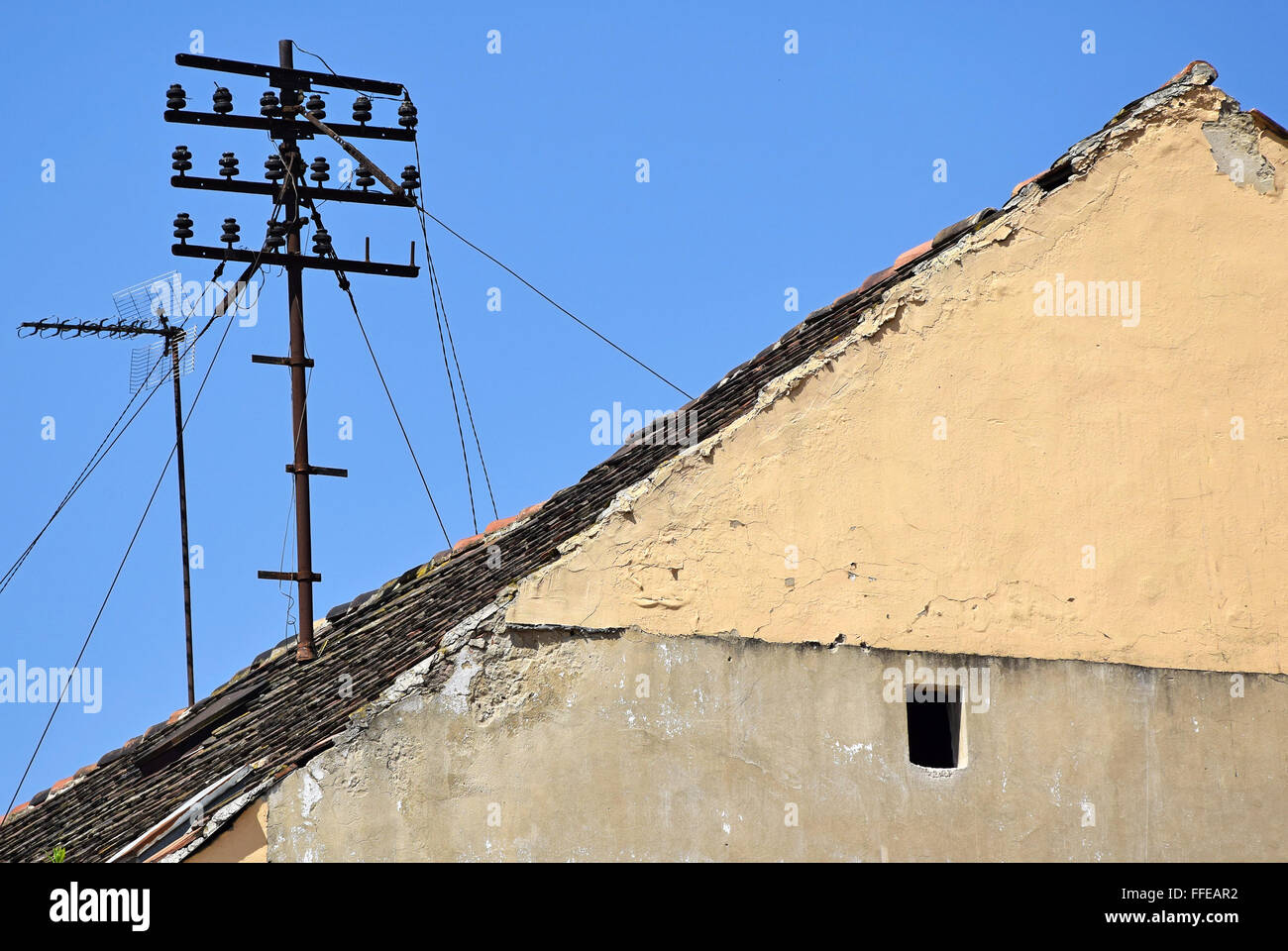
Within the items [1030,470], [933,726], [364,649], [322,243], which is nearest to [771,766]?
[933,726]

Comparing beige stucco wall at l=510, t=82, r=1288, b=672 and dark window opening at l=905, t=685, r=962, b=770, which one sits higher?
beige stucco wall at l=510, t=82, r=1288, b=672

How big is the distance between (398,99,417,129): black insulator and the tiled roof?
10.6 feet

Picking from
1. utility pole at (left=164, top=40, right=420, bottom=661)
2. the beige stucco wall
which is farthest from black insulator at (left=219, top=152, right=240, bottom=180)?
the beige stucco wall

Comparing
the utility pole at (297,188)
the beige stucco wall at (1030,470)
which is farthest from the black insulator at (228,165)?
the beige stucco wall at (1030,470)

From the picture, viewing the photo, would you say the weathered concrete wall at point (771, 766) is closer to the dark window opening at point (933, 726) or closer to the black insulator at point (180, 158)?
the dark window opening at point (933, 726)

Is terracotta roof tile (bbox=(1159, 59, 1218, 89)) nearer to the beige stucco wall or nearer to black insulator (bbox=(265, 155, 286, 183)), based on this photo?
the beige stucco wall

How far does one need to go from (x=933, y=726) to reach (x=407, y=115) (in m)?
6.55

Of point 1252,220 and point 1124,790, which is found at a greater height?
point 1252,220

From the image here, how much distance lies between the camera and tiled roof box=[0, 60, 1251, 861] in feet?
32.8

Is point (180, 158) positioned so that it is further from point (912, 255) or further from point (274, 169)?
point (912, 255)

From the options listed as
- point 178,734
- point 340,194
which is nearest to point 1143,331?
point 340,194
